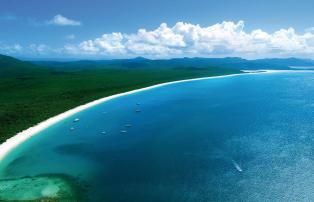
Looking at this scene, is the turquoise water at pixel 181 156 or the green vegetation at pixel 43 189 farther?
the turquoise water at pixel 181 156

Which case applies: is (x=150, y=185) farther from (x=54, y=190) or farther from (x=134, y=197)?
(x=54, y=190)

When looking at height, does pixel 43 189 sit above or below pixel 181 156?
below

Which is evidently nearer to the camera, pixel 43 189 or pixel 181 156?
pixel 43 189

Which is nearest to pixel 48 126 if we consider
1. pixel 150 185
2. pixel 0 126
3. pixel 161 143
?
pixel 0 126

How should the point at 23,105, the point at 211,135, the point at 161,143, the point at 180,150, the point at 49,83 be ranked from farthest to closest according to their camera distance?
the point at 49,83 → the point at 23,105 → the point at 211,135 → the point at 161,143 → the point at 180,150

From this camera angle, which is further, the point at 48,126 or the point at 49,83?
the point at 49,83

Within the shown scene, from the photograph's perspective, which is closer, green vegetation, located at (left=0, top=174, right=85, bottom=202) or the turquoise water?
green vegetation, located at (left=0, top=174, right=85, bottom=202)

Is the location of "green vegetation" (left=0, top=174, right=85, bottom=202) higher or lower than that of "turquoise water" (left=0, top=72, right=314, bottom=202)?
lower

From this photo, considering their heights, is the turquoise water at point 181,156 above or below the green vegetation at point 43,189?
above
